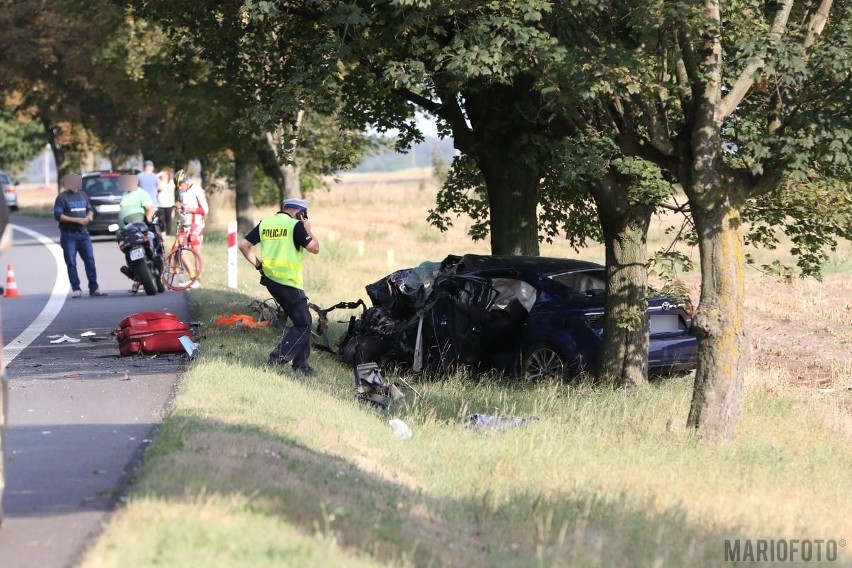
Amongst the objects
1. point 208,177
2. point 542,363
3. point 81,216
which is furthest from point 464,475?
point 208,177

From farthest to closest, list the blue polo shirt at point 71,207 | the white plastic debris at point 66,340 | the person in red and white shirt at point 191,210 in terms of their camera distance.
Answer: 1. the person in red and white shirt at point 191,210
2. the blue polo shirt at point 71,207
3. the white plastic debris at point 66,340

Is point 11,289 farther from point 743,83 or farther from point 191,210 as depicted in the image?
point 743,83

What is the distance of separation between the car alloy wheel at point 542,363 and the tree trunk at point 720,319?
9.45ft

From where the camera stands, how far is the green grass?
20.9 ft

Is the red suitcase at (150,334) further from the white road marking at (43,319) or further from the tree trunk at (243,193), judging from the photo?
the tree trunk at (243,193)

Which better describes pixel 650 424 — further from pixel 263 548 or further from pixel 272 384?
pixel 263 548

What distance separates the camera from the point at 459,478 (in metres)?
9.19

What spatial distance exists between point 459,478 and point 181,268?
1342cm

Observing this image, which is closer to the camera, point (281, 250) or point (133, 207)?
point (281, 250)

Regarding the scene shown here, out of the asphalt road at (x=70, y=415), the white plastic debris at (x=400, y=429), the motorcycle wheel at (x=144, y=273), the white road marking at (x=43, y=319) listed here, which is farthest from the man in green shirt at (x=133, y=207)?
the white plastic debris at (x=400, y=429)

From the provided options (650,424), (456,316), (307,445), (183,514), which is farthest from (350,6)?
(183,514)

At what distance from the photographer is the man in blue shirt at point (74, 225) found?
20188 mm

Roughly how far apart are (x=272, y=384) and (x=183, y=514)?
17.3 feet

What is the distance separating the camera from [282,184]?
112 ft
